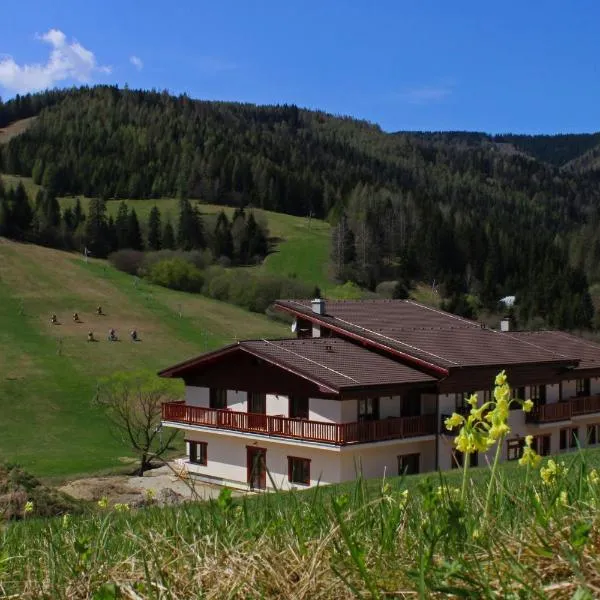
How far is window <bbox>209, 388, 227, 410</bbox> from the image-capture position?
3634cm

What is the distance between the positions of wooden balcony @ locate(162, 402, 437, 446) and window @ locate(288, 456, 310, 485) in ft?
3.99

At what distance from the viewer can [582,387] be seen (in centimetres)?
4288

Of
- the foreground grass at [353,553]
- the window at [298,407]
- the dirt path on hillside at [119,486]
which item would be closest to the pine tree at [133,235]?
the dirt path on hillside at [119,486]

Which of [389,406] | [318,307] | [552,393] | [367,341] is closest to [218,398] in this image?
[318,307]

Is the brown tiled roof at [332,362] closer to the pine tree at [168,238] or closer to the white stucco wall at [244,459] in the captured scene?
the white stucco wall at [244,459]

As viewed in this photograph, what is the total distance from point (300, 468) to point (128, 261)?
88273 mm

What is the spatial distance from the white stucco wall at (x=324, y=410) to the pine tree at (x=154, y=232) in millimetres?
108111

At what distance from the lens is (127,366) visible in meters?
64.3

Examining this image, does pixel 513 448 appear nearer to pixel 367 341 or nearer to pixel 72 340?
pixel 367 341

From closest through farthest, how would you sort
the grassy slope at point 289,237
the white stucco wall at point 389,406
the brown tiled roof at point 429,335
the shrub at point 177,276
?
the white stucco wall at point 389,406 < the brown tiled roof at point 429,335 < the shrub at point 177,276 < the grassy slope at point 289,237

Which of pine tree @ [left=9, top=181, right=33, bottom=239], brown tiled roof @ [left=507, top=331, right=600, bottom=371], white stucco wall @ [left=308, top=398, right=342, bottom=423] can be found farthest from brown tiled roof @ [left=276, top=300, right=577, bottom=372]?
pine tree @ [left=9, top=181, right=33, bottom=239]

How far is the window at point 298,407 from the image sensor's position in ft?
107

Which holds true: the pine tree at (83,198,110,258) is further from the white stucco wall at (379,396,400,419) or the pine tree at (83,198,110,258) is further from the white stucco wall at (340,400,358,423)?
the white stucco wall at (340,400,358,423)

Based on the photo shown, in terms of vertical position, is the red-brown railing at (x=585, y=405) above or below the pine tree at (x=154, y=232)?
below
